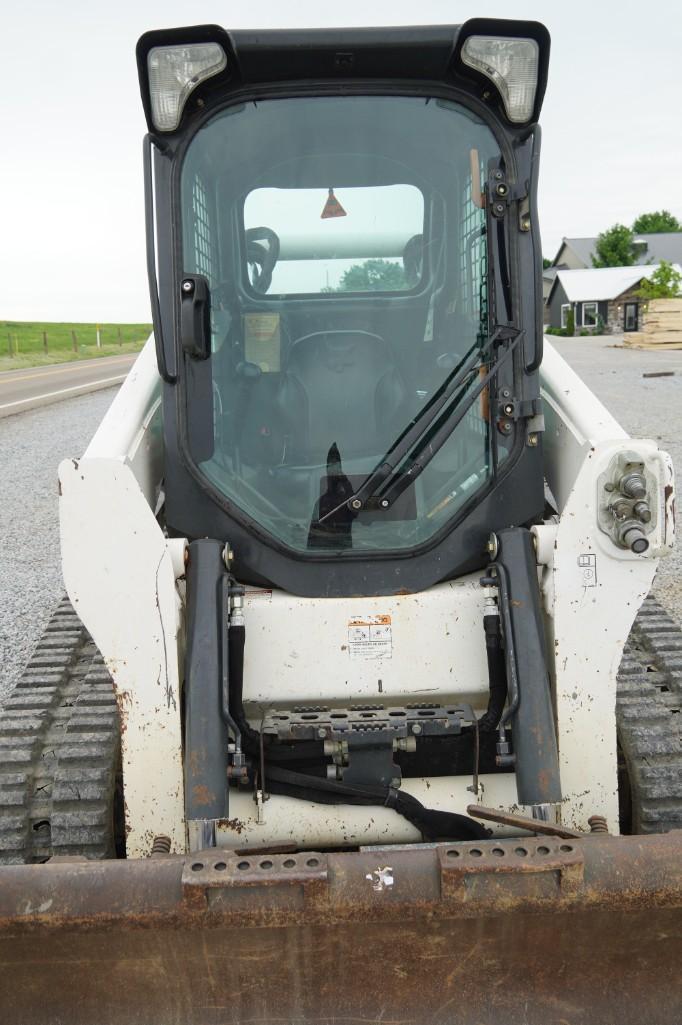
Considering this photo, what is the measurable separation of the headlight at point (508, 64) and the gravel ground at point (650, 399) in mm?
4313

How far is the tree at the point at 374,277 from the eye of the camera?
10.9 ft

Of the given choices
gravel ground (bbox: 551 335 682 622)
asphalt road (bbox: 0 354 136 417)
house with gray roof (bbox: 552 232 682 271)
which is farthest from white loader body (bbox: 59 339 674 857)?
house with gray roof (bbox: 552 232 682 271)

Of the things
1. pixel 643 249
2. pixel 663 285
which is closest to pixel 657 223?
pixel 643 249

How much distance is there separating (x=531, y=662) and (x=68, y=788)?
1.49m

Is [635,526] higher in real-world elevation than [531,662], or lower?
higher

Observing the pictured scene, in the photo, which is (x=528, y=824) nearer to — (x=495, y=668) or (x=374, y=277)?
(x=495, y=668)

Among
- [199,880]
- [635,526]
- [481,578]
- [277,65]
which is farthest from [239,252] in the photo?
[199,880]

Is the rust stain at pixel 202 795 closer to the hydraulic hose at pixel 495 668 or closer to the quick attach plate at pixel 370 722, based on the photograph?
the quick attach plate at pixel 370 722

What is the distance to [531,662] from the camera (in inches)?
114

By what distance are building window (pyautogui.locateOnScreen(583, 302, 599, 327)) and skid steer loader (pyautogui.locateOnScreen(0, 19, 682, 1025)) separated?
200 ft

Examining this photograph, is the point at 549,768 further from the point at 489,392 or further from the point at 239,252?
the point at 239,252

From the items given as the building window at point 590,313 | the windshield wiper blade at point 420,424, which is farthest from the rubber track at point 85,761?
the building window at point 590,313

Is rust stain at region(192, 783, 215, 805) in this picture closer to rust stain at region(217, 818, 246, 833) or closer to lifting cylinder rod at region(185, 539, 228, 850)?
lifting cylinder rod at region(185, 539, 228, 850)

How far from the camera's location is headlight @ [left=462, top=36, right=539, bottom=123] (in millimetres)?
2910
